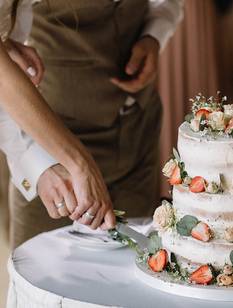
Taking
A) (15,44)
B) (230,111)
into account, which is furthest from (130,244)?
(15,44)

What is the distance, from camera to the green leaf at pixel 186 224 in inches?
61.7

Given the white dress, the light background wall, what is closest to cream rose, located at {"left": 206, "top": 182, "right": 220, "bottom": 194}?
the white dress

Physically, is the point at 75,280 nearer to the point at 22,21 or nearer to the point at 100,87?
the point at 22,21

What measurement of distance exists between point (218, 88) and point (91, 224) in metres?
2.54

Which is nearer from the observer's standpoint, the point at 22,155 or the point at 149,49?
the point at 22,155

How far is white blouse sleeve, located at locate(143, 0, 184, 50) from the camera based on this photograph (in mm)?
2699

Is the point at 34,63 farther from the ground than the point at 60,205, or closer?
farther from the ground

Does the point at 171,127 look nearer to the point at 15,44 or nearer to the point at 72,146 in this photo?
the point at 15,44

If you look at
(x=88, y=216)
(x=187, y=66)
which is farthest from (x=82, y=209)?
(x=187, y=66)

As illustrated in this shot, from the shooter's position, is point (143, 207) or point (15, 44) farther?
point (143, 207)

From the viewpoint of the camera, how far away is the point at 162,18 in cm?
275

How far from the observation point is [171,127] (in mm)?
4082

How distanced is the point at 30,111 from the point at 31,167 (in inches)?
9.8

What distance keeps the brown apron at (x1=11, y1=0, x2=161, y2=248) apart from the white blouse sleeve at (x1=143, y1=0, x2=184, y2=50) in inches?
1.4
